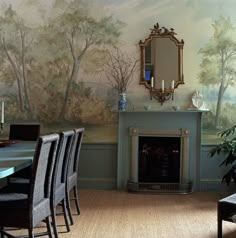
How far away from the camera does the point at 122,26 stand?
5.78 metres

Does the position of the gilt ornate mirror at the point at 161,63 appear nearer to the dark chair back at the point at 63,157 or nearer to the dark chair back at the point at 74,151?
the dark chair back at the point at 74,151

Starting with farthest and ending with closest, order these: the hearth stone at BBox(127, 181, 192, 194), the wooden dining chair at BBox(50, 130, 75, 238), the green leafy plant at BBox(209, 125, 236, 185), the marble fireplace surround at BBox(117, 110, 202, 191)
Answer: the marble fireplace surround at BBox(117, 110, 202, 191), the hearth stone at BBox(127, 181, 192, 194), the green leafy plant at BBox(209, 125, 236, 185), the wooden dining chair at BBox(50, 130, 75, 238)

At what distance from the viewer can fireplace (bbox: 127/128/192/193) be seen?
219 inches

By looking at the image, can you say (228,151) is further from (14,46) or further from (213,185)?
(14,46)

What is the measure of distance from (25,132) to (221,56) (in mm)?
2896

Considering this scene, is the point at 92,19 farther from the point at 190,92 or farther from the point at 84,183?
the point at 84,183

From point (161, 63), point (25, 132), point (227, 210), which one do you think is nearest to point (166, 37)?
point (161, 63)

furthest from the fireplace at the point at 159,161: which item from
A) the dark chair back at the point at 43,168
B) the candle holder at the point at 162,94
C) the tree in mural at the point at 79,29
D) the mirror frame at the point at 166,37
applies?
the dark chair back at the point at 43,168

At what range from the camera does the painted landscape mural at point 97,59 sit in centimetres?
572

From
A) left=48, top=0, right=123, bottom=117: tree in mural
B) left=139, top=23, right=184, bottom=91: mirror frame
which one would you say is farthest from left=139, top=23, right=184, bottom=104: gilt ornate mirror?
left=48, top=0, right=123, bottom=117: tree in mural

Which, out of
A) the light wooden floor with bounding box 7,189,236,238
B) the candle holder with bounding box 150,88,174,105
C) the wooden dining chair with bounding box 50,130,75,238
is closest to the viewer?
the wooden dining chair with bounding box 50,130,75,238

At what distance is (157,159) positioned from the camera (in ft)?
19.0

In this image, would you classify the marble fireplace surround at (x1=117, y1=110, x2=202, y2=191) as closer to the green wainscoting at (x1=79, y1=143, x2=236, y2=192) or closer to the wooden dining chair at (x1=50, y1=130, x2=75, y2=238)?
the green wainscoting at (x1=79, y1=143, x2=236, y2=192)

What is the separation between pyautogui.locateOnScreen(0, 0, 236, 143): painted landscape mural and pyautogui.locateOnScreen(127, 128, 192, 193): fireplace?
0.36 m
